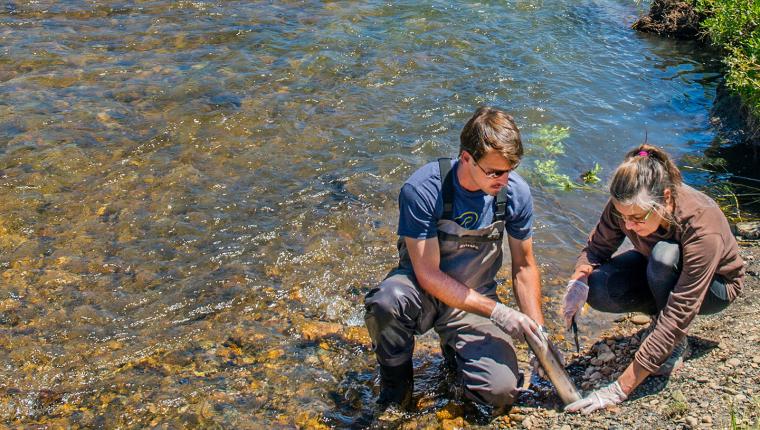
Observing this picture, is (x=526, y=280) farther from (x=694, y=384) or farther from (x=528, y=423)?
(x=694, y=384)

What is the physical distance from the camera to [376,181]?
732cm

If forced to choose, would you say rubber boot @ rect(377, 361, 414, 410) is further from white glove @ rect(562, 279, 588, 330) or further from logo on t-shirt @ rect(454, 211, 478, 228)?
white glove @ rect(562, 279, 588, 330)

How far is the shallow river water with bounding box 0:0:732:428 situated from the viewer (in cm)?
487

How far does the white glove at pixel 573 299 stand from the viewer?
450 centimetres

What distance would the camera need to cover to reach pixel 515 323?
4.10m

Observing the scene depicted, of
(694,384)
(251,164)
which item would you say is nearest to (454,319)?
(694,384)

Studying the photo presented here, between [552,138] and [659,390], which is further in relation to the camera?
[552,138]

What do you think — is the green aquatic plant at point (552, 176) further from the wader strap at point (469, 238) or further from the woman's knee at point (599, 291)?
the wader strap at point (469, 238)

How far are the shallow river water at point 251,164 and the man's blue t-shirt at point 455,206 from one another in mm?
1231

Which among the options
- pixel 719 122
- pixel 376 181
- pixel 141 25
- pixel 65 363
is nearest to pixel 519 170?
pixel 376 181

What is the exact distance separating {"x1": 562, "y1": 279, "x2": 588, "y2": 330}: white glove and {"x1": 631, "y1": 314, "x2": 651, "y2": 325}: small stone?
40.1 inches

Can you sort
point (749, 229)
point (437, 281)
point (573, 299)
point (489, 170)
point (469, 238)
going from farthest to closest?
point (749, 229) < point (573, 299) < point (469, 238) < point (437, 281) < point (489, 170)

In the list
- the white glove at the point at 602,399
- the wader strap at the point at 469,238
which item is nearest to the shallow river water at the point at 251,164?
the white glove at the point at 602,399

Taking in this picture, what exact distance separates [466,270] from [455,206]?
0.49m
